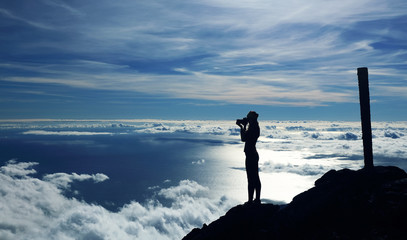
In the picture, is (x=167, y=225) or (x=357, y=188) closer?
(x=357, y=188)

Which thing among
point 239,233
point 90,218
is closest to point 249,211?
point 239,233

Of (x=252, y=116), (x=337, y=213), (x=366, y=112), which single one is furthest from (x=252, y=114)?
(x=337, y=213)

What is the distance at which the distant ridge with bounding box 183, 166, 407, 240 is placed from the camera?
9164mm

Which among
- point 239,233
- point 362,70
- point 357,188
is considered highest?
point 362,70

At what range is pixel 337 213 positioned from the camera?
10484mm

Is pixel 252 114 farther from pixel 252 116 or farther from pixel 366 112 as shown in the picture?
pixel 366 112

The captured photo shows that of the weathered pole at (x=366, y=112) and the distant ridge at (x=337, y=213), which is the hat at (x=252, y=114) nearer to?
the distant ridge at (x=337, y=213)

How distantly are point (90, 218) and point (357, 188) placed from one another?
700 feet

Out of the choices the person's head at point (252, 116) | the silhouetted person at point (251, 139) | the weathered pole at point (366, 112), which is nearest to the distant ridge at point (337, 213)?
the weathered pole at point (366, 112)

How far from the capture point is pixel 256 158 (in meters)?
13.0

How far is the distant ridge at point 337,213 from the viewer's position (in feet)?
30.1

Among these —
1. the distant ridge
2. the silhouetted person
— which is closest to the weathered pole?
the distant ridge

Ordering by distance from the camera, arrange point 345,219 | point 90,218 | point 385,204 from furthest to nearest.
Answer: point 90,218, point 345,219, point 385,204

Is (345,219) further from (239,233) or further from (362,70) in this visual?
(362,70)
